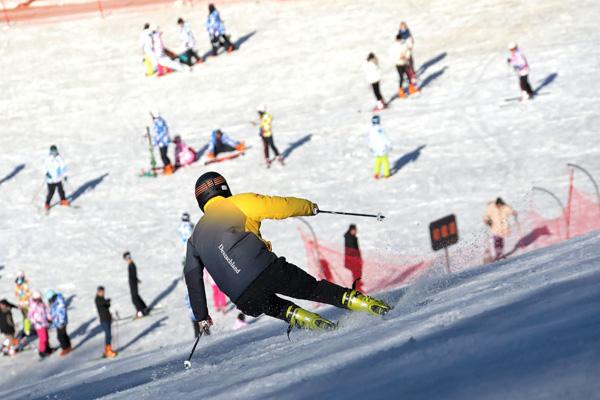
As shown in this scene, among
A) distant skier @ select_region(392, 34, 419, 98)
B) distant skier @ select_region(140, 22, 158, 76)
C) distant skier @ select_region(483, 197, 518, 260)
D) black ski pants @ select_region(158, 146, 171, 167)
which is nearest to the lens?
distant skier @ select_region(483, 197, 518, 260)

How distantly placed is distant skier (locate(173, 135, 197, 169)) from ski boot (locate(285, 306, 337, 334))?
1491cm

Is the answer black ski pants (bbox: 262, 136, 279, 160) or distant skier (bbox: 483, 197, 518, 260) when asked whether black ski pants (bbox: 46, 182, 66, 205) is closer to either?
black ski pants (bbox: 262, 136, 279, 160)

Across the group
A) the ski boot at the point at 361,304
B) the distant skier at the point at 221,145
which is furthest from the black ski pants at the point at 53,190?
the ski boot at the point at 361,304

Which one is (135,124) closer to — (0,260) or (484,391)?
(0,260)

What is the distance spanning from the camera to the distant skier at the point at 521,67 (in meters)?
21.6

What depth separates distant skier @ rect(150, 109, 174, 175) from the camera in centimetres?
2198

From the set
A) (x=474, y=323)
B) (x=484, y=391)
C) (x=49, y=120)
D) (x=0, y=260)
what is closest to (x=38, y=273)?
(x=0, y=260)

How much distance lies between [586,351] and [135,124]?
2135cm

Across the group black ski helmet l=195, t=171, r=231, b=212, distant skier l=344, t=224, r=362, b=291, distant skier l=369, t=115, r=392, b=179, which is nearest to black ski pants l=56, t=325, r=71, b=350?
distant skier l=344, t=224, r=362, b=291

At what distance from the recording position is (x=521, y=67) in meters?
21.6

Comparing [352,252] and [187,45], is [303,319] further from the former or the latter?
[187,45]

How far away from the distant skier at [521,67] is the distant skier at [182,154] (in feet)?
21.8

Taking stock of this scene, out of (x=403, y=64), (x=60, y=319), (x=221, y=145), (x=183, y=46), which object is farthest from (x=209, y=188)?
(x=183, y=46)

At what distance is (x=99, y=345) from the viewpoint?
54.8 feet
